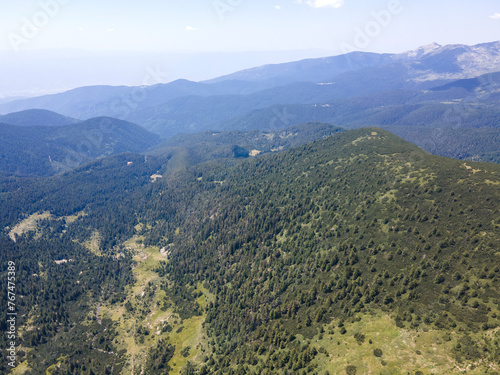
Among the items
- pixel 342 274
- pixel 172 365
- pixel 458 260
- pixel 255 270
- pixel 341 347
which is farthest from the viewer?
pixel 255 270

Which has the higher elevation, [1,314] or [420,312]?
[420,312]

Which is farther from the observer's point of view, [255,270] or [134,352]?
[255,270]

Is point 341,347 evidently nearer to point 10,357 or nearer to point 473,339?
point 473,339

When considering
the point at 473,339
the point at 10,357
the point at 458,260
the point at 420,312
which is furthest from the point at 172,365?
the point at 458,260

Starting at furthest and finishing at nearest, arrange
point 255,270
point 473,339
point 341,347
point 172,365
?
point 255,270 < point 172,365 < point 341,347 < point 473,339

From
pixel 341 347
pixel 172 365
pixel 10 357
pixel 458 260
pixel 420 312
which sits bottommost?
pixel 172 365

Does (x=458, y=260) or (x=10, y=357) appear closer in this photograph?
(x=458, y=260)

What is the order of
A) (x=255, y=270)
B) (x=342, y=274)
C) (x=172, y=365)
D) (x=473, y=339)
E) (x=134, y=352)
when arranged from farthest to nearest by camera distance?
(x=255, y=270)
(x=134, y=352)
(x=172, y=365)
(x=342, y=274)
(x=473, y=339)

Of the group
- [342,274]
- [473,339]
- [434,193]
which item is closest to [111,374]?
[342,274]

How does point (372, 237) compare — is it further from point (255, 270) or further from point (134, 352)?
point (134, 352)
